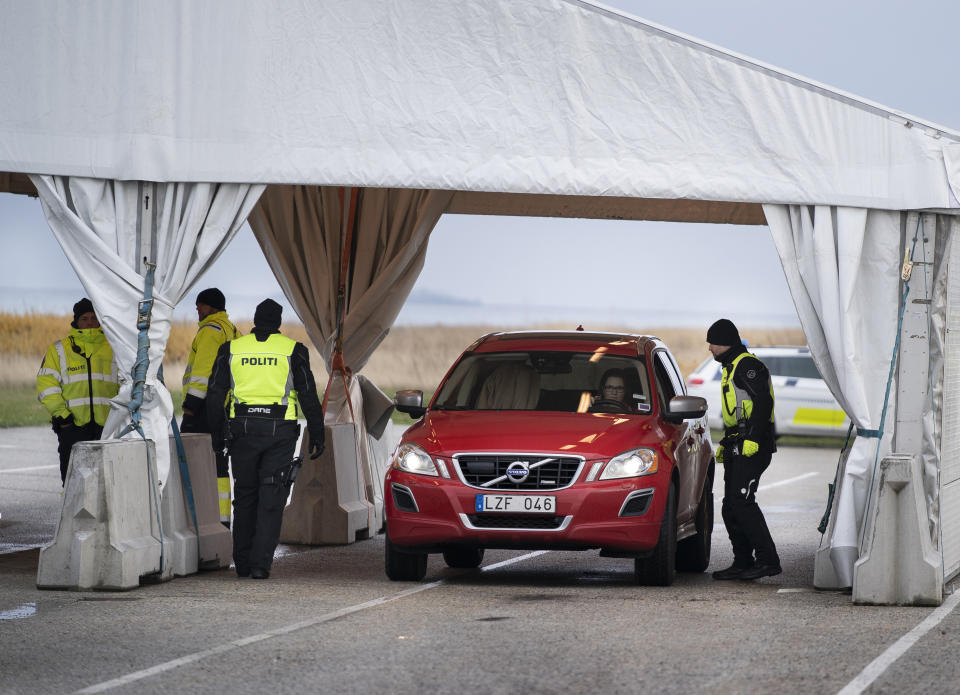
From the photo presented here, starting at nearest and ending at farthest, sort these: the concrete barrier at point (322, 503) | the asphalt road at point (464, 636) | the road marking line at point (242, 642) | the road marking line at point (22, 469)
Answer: the road marking line at point (242, 642) → the asphalt road at point (464, 636) → the concrete barrier at point (322, 503) → the road marking line at point (22, 469)

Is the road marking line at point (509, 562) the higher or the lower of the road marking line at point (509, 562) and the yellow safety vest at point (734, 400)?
the lower

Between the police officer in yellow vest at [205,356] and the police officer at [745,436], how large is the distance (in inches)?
168

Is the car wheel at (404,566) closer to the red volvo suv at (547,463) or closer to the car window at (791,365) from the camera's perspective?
the red volvo suv at (547,463)

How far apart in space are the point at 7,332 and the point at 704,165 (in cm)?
2882

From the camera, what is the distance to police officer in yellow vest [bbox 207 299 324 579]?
10961mm

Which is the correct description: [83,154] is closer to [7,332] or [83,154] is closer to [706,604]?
[706,604]

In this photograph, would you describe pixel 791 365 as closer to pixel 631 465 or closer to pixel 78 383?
pixel 78 383

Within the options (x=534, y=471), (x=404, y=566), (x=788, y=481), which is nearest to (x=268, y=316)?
(x=404, y=566)

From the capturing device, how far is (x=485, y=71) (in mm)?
10820

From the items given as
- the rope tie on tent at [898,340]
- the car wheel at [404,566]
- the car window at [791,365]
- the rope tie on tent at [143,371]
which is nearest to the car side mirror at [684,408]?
the rope tie on tent at [898,340]

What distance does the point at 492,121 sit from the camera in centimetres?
1079

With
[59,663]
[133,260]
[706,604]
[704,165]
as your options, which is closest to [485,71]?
[704,165]

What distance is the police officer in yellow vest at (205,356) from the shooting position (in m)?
13.2

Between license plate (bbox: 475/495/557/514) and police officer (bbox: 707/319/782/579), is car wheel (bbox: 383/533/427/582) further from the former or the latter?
police officer (bbox: 707/319/782/579)
